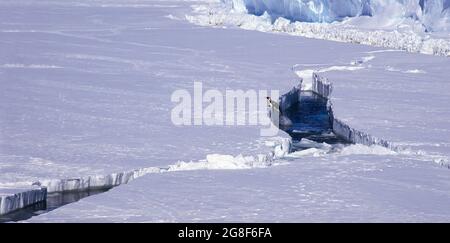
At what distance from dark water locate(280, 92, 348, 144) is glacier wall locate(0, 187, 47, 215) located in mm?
4053

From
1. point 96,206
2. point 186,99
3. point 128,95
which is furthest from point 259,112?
point 96,206

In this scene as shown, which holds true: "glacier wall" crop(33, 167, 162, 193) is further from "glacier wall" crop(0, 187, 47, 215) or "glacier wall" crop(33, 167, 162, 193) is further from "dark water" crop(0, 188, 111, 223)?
"glacier wall" crop(0, 187, 47, 215)

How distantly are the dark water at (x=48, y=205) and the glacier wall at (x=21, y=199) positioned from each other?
4 centimetres

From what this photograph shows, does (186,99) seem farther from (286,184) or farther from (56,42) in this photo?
(56,42)

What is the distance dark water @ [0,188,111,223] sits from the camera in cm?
742

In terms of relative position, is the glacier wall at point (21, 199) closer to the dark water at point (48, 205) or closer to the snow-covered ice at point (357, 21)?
the dark water at point (48, 205)

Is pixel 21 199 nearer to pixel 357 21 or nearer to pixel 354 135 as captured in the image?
pixel 354 135

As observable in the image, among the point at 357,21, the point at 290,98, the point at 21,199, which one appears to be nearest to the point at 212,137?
the point at 21,199

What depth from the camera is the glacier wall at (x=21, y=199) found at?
751 cm

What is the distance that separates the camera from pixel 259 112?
11852mm

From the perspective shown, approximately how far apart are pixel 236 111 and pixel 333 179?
350 centimetres

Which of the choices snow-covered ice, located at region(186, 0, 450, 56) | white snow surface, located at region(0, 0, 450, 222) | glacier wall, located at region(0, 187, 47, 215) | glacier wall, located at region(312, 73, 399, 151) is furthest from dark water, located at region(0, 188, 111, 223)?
snow-covered ice, located at region(186, 0, 450, 56)

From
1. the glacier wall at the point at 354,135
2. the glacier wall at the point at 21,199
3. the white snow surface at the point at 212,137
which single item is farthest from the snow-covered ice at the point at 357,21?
the glacier wall at the point at 21,199

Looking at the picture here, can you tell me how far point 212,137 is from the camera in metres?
10.3
